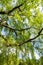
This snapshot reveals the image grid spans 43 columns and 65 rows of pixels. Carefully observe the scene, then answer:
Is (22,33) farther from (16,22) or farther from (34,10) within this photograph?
(34,10)

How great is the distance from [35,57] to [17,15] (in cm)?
234

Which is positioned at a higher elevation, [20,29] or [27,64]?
[20,29]

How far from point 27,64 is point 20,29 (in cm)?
185

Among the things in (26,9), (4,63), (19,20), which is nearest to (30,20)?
(19,20)

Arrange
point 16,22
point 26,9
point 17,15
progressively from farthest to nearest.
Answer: point 16,22 < point 17,15 < point 26,9

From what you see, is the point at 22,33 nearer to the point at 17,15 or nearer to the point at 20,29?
the point at 20,29

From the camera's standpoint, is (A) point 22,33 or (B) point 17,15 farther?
(A) point 22,33

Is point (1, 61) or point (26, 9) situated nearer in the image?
point (26, 9)

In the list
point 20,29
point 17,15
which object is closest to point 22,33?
point 20,29

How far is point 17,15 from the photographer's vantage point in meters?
11.5

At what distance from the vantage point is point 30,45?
39.7ft

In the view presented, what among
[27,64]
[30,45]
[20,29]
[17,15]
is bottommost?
[27,64]

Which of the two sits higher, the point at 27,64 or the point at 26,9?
the point at 26,9

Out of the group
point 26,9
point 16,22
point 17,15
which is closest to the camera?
point 26,9
